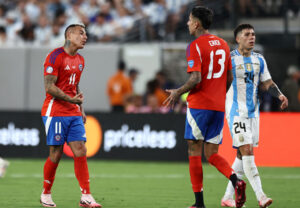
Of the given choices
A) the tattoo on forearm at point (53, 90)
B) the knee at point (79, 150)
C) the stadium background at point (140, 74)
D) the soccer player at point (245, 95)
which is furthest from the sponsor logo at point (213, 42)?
the stadium background at point (140, 74)

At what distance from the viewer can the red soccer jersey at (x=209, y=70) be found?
27.2 ft

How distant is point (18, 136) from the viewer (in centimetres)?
1683

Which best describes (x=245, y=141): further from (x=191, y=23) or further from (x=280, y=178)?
(x=280, y=178)

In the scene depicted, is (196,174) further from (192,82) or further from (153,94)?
(153,94)

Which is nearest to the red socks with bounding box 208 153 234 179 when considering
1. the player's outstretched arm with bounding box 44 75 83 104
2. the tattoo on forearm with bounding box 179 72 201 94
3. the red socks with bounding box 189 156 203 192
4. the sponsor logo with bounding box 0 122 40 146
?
the red socks with bounding box 189 156 203 192

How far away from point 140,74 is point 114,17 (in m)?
2.50

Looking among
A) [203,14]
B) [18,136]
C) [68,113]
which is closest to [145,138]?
[18,136]

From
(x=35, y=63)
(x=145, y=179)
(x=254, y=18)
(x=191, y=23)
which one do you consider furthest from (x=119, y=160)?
(x=191, y=23)

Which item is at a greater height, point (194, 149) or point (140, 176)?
point (194, 149)

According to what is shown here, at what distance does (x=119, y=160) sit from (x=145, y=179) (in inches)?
142

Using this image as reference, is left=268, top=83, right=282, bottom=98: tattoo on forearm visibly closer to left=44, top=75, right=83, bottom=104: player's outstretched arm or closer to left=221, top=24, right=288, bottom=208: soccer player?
left=221, top=24, right=288, bottom=208: soccer player

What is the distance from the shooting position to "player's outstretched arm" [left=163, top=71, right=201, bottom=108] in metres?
8.09

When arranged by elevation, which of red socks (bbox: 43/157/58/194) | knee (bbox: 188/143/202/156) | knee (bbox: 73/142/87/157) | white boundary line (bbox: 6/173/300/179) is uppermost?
knee (bbox: 188/143/202/156)

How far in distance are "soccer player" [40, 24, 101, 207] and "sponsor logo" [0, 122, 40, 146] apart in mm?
7960
